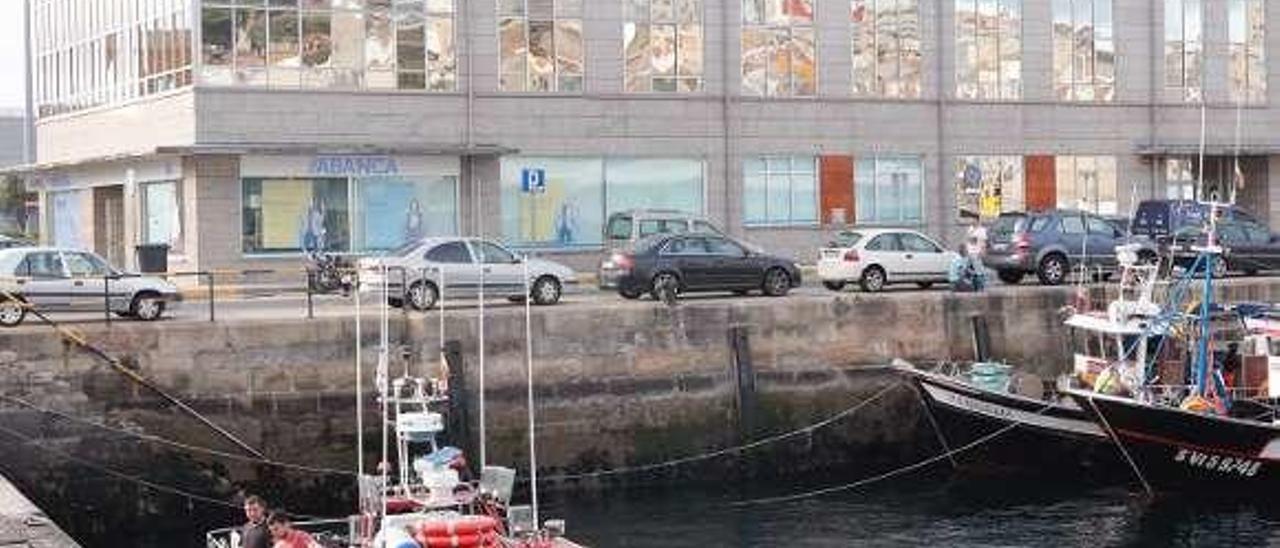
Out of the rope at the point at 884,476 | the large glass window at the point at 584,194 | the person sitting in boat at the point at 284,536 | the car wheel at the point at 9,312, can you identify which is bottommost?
the rope at the point at 884,476

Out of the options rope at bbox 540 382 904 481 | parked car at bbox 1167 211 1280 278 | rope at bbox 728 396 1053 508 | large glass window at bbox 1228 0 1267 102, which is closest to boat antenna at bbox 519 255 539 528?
rope at bbox 540 382 904 481

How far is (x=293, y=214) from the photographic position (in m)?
40.2

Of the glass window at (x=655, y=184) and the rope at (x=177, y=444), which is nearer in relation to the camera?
the rope at (x=177, y=444)

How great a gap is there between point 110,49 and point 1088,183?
2517 centimetres

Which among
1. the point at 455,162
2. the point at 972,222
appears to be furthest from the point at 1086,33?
the point at 455,162

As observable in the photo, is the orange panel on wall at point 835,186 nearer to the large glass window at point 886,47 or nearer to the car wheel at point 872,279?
the large glass window at point 886,47

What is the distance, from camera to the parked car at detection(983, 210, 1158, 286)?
123 feet

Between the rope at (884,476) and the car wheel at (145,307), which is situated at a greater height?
the car wheel at (145,307)

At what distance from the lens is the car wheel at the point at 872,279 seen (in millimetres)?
35656

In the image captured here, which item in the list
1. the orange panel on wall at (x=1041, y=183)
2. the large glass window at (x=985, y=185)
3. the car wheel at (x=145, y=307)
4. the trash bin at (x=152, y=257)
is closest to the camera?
the car wheel at (x=145, y=307)

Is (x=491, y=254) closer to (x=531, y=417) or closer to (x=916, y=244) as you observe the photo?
(x=916, y=244)

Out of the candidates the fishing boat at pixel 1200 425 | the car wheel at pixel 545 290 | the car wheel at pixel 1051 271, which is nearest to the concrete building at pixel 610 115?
the car wheel at pixel 545 290

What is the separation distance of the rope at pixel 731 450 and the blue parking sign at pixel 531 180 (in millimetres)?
12988

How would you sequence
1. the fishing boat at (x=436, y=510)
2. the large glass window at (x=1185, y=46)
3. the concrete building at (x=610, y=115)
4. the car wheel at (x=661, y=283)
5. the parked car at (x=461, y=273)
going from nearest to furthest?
the fishing boat at (x=436, y=510) < the parked car at (x=461, y=273) < the car wheel at (x=661, y=283) < the concrete building at (x=610, y=115) < the large glass window at (x=1185, y=46)
